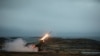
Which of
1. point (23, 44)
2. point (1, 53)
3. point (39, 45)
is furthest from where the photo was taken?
point (23, 44)

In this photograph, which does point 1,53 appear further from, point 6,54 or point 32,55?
point 32,55

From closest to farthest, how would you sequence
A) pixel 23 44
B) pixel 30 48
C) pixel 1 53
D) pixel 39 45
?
pixel 1 53, pixel 39 45, pixel 30 48, pixel 23 44

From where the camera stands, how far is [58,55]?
9.71 meters

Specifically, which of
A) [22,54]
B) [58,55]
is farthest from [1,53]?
[58,55]

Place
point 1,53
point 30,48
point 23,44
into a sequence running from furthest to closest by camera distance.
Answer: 1. point 23,44
2. point 30,48
3. point 1,53

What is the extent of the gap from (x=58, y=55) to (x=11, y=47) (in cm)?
412

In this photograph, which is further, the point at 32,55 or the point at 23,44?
the point at 23,44

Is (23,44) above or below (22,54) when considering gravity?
above

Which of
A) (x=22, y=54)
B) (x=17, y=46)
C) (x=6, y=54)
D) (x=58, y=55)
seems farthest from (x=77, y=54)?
(x=17, y=46)

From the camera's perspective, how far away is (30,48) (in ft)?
40.2

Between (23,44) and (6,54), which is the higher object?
(23,44)

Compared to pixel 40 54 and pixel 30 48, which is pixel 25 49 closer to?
pixel 30 48

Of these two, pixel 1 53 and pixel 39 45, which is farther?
pixel 39 45

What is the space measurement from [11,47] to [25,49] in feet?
3.01
